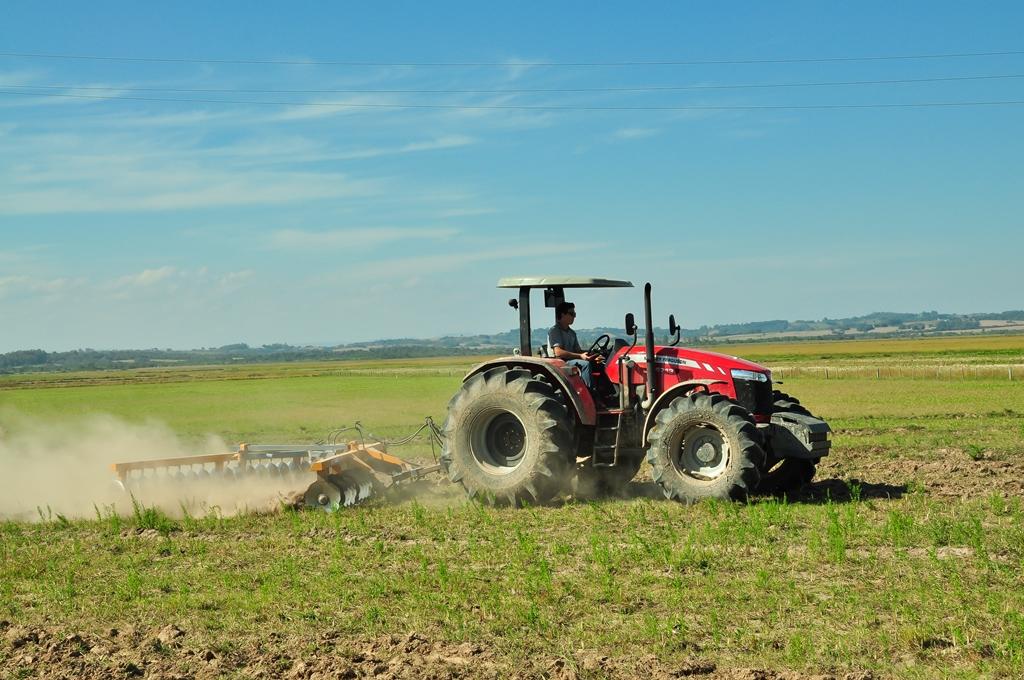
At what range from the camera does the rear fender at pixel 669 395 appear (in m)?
12.1

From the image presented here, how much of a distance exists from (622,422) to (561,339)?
1.25 m

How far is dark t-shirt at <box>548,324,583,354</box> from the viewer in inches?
505

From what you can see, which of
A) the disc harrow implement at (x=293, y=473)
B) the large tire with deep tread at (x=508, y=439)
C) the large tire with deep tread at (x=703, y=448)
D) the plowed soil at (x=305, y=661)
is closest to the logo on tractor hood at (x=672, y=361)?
the large tire with deep tread at (x=703, y=448)

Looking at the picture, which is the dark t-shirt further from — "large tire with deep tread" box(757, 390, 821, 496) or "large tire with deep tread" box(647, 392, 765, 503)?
"large tire with deep tread" box(757, 390, 821, 496)

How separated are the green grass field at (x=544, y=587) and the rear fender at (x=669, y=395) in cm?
93

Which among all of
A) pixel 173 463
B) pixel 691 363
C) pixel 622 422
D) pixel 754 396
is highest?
pixel 691 363

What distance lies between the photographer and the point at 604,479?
13.5 m

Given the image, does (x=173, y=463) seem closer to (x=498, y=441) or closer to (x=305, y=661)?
(x=498, y=441)

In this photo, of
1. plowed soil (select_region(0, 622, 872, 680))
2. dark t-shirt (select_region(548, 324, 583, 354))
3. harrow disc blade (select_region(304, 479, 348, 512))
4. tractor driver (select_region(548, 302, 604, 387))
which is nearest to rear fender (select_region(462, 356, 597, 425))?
tractor driver (select_region(548, 302, 604, 387))

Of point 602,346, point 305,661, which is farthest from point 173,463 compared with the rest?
point 305,661

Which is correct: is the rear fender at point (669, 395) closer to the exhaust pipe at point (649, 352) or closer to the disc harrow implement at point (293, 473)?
the exhaust pipe at point (649, 352)

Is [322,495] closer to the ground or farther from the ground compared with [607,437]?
closer to the ground

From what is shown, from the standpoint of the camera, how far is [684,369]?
40.8 ft

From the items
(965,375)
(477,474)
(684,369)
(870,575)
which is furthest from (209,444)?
(965,375)
